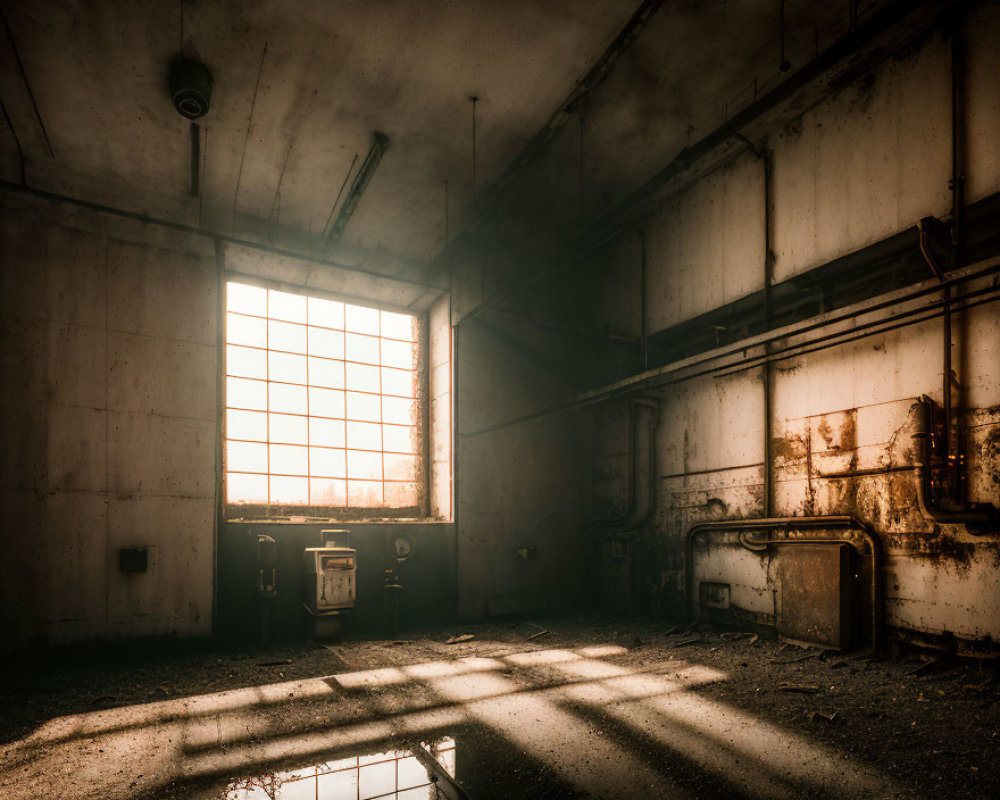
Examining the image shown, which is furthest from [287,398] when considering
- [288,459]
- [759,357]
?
[759,357]

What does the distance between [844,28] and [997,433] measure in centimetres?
324

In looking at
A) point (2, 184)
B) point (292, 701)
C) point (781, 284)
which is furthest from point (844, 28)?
point (2, 184)

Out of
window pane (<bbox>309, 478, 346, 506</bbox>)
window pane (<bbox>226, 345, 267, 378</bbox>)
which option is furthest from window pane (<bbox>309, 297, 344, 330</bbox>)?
window pane (<bbox>309, 478, 346, 506</bbox>)

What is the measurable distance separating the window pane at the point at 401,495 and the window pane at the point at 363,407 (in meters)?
0.91

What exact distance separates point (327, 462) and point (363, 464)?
0.46 metres

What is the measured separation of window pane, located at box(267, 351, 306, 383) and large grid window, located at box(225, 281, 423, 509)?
1 cm

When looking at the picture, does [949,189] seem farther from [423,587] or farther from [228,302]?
[228,302]

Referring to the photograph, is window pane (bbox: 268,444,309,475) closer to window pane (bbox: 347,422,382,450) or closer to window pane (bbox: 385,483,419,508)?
window pane (bbox: 347,422,382,450)

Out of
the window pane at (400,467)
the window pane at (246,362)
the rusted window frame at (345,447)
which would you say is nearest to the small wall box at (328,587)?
the rusted window frame at (345,447)

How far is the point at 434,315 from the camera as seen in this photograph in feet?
27.5

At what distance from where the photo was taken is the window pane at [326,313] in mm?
7730

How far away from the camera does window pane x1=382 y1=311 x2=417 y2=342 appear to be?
A: 8266 millimetres

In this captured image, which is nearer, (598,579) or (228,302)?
(228,302)

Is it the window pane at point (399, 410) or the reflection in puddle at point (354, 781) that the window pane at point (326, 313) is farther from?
the reflection in puddle at point (354, 781)
